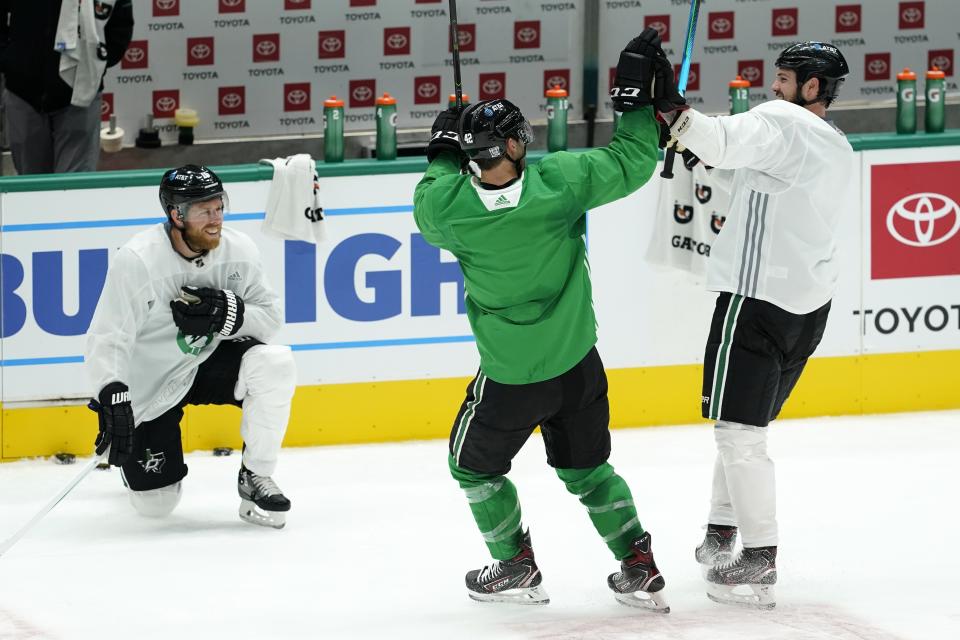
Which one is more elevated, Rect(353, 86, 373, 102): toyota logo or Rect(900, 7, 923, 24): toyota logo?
Rect(900, 7, 923, 24): toyota logo

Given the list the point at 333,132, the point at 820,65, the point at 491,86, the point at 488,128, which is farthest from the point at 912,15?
the point at 488,128

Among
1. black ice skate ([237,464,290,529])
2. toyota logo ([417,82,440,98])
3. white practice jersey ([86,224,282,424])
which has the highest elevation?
toyota logo ([417,82,440,98])

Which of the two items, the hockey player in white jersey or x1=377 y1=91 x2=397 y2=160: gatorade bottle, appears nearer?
the hockey player in white jersey

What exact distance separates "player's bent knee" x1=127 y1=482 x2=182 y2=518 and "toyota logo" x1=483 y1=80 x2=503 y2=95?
9.67ft

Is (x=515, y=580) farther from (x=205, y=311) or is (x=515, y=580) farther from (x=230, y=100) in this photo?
(x=230, y=100)

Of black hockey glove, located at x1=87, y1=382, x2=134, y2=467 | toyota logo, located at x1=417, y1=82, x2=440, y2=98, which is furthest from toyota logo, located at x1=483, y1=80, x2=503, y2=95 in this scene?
black hockey glove, located at x1=87, y1=382, x2=134, y2=467

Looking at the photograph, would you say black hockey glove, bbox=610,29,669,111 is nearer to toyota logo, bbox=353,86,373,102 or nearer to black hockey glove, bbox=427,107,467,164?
black hockey glove, bbox=427,107,467,164

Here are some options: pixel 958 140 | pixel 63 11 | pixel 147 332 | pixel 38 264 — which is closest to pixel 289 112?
pixel 63 11

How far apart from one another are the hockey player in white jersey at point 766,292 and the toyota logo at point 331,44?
339 cm

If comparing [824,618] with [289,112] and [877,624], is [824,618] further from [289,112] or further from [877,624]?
[289,112]

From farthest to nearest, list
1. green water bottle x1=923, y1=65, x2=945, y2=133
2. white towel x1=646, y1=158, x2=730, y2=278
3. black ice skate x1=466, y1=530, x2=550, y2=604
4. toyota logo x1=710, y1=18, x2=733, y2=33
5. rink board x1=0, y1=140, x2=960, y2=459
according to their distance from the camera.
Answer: toyota logo x1=710, y1=18, x2=733, y2=33, green water bottle x1=923, y1=65, x2=945, y2=133, white towel x1=646, y1=158, x2=730, y2=278, rink board x1=0, y1=140, x2=960, y2=459, black ice skate x1=466, y1=530, x2=550, y2=604

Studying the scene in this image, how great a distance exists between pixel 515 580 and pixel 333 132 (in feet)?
7.98

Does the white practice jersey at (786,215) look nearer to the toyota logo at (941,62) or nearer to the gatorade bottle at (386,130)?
the gatorade bottle at (386,130)

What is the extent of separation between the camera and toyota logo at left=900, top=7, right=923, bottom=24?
8.10 meters
